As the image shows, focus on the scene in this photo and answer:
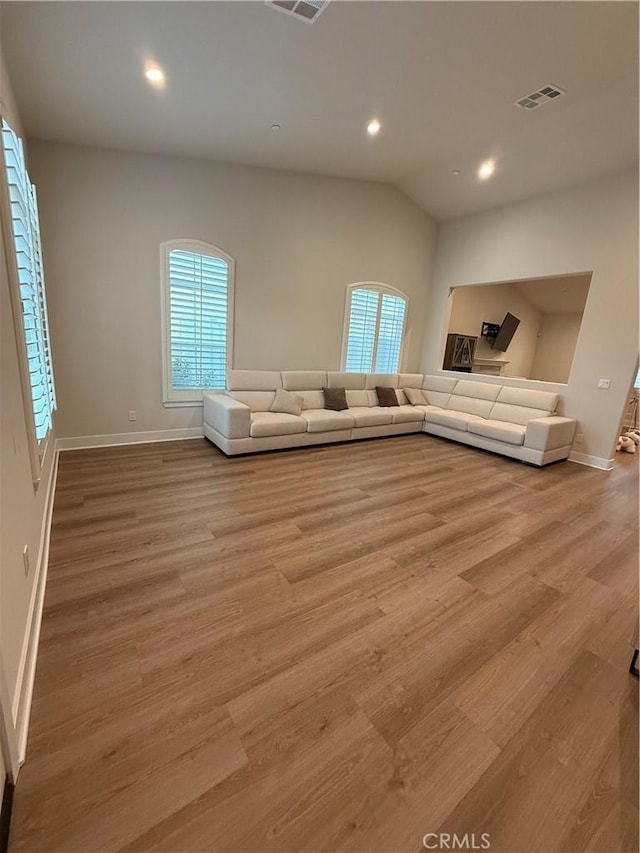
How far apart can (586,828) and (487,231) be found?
6.54 metres

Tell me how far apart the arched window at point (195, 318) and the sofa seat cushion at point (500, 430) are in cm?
358

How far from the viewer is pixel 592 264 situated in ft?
15.0

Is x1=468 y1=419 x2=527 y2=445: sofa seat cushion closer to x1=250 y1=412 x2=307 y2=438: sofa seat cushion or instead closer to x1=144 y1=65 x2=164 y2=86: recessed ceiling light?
x1=250 y1=412 x2=307 y2=438: sofa seat cushion

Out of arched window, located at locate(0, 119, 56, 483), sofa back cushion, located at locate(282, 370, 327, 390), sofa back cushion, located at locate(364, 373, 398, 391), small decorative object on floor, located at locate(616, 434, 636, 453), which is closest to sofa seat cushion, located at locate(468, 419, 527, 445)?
sofa back cushion, located at locate(364, 373, 398, 391)

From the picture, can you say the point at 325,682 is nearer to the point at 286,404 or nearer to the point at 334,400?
the point at 286,404

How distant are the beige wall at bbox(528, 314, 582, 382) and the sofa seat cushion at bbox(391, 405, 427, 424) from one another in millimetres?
5355

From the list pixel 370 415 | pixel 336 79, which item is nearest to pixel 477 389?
pixel 370 415

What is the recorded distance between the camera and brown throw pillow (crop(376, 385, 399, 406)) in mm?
5905

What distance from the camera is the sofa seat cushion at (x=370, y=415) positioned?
518 cm

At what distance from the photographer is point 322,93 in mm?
3199

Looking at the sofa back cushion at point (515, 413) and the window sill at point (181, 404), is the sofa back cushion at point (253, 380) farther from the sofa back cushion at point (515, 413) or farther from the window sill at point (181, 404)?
the sofa back cushion at point (515, 413)

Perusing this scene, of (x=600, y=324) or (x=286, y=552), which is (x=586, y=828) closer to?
(x=286, y=552)

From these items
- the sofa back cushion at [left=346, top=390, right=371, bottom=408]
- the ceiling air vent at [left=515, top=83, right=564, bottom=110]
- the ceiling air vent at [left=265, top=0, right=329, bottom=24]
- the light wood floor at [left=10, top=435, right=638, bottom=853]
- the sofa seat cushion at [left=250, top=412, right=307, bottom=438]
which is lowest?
the light wood floor at [left=10, top=435, right=638, bottom=853]

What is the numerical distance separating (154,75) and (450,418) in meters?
4.97
